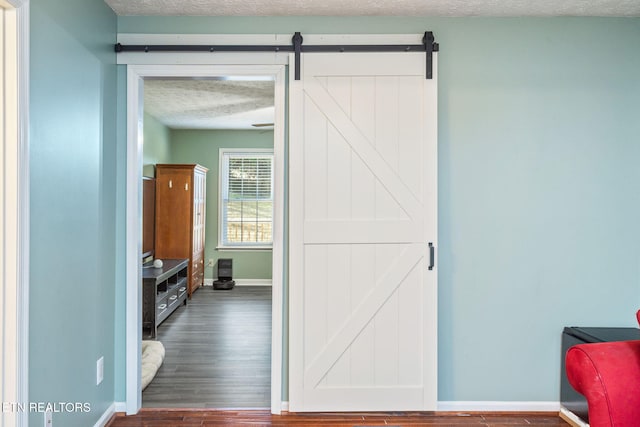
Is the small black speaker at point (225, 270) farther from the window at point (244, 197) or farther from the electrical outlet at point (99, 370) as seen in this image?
the electrical outlet at point (99, 370)

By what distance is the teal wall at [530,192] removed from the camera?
269cm

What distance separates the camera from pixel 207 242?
292 inches

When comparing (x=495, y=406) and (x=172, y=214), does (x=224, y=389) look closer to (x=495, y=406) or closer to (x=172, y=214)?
(x=495, y=406)

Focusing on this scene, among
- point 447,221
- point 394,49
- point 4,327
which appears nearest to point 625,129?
point 447,221

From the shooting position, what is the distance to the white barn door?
2.63 metres

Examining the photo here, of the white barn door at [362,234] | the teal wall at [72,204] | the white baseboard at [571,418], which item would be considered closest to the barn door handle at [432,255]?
the white barn door at [362,234]

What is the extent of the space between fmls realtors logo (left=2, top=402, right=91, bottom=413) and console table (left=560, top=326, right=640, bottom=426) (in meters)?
2.65

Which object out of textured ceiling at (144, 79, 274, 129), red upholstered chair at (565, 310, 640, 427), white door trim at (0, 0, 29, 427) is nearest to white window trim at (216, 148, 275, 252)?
textured ceiling at (144, 79, 274, 129)

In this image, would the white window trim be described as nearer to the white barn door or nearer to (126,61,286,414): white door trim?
(126,61,286,414): white door trim

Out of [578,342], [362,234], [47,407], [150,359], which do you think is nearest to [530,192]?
[578,342]

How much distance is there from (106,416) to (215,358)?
123cm

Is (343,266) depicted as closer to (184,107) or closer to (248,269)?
(184,107)

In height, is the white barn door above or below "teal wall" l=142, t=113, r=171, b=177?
below

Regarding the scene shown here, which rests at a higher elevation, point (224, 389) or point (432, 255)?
point (432, 255)
